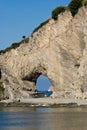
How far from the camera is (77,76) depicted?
77062 mm

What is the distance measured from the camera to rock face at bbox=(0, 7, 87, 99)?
257 ft

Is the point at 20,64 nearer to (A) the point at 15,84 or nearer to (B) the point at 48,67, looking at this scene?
(A) the point at 15,84

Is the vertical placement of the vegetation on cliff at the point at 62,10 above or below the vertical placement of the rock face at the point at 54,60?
above

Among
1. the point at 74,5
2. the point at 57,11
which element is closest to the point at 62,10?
the point at 57,11

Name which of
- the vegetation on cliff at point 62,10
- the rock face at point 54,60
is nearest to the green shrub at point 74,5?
the vegetation on cliff at point 62,10

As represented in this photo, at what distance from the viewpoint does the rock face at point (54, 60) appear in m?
78.4

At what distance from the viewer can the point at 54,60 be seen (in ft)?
280

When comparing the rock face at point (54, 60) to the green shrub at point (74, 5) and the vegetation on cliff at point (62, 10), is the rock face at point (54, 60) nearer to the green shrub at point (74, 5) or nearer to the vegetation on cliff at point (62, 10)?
the vegetation on cliff at point (62, 10)

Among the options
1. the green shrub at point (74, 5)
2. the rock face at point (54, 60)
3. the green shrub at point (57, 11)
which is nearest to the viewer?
the rock face at point (54, 60)

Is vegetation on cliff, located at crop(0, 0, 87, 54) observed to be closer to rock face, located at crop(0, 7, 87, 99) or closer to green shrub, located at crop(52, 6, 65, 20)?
green shrub, located at crop(52, 6, 65, 20)

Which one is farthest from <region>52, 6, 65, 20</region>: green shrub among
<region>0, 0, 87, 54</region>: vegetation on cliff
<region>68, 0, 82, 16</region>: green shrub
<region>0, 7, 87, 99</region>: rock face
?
<region>68, 0, 82, 16</region>: green shrub

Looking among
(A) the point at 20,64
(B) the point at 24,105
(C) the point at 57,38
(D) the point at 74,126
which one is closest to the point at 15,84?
(A) the point at 20,64

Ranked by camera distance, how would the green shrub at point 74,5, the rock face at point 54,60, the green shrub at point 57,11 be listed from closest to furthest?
the rock face at point 54,60 → the green shrub at point 74,5 → the green shrub at point 57,11

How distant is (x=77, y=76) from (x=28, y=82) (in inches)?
1030
